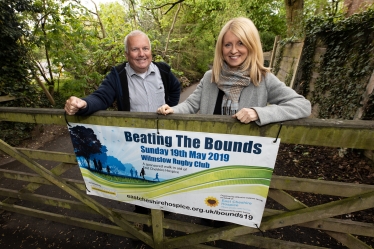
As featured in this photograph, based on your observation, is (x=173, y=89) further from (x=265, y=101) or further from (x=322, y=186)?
(x=322, y=186)

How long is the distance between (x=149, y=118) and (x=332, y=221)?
1617mm

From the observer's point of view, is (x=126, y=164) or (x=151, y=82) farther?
(x=151, y=82)

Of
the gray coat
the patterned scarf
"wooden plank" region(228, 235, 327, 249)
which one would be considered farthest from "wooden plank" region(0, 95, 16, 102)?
"wooden plank" region(228, 235, 327, 249)

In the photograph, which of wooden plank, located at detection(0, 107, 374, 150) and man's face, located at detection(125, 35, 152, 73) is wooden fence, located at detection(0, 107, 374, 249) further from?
man's face, located at detection(125, 35, 152, 73)

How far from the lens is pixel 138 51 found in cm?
179

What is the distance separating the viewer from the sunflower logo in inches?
56.3

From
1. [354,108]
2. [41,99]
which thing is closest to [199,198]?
[354,108]

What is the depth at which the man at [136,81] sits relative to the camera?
1.78m

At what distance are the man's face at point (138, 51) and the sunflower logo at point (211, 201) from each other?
1321 mm

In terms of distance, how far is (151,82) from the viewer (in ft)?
6.45

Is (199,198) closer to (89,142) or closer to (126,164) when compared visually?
(126,164)

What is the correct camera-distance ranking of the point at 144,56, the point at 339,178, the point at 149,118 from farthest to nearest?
the point at 339,178
the point at 144,56
the point at 149,118

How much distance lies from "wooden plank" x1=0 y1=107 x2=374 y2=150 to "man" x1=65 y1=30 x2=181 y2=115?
43cm

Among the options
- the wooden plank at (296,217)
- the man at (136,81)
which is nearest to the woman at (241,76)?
the man at (136,81)
